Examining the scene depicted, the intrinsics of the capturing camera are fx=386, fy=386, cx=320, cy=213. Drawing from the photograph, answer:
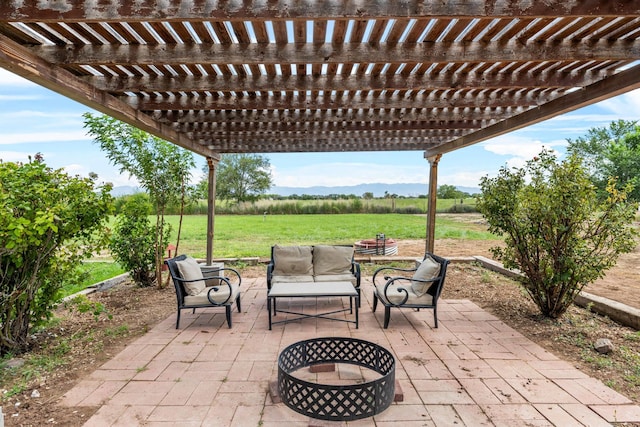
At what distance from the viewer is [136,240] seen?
5949 mm

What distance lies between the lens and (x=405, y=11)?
2.20 m

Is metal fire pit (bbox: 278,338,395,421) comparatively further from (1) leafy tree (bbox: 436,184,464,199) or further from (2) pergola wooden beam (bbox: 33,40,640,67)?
(1) leafy tree (bbox: 436,184,464,199)

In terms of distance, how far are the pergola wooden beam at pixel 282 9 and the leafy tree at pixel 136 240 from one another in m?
4.08

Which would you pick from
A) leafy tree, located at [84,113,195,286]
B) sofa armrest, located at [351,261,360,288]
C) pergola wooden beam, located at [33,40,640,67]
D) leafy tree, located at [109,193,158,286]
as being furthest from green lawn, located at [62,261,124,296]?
pergola wooden beam, located at [33,40,640,67]

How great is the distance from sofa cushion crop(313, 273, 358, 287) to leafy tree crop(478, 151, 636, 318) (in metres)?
1.94

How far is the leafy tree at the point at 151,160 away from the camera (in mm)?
5707

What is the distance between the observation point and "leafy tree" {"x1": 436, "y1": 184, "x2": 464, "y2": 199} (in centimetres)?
1988

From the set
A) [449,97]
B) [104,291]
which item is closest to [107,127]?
[104,291]

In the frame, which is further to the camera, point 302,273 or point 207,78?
point 302,273

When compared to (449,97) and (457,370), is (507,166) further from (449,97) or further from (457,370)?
(457,370)

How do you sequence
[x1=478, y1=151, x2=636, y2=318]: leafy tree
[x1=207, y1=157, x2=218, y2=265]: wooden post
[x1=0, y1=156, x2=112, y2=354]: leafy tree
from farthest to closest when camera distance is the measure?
1. [x1=207, y1=157, x2=218, y2=265]: wooden post
2. [x1=478, y1=151, x2=636, y2=318]: leafy tree
3. [x1=0, y1=156, x2=112, y2=354]: leafy tree

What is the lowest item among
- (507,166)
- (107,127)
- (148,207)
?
(148,207)

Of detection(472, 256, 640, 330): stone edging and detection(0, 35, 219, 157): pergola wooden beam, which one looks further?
detection(472, 256, 640, 330): stone edging

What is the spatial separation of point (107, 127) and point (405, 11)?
198 inches
